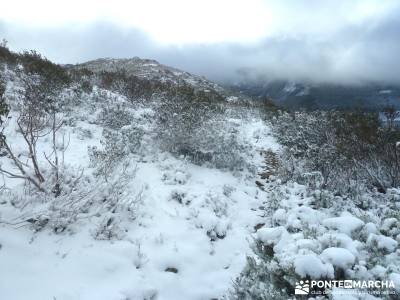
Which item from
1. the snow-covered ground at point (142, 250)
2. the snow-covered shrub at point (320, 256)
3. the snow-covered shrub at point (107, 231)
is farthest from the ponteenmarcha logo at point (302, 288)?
the snow-covered shrub at point (107, 231)

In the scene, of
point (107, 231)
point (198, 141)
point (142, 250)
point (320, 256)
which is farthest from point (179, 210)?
point (320, 256)

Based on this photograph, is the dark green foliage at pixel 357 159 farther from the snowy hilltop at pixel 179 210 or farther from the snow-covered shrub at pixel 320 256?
the snow-covered shrub at pixel 320 256

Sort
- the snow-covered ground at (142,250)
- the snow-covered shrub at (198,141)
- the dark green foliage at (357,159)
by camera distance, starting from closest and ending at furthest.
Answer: the snow-covered ground at (142,250)
the dark green foliage at (357,159)
the snow-covered shrub at (198,141)

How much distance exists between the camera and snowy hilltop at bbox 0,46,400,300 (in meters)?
3.86

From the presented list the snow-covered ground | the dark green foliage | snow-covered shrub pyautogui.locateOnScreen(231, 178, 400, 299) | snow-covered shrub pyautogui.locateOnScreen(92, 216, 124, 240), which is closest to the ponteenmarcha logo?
snow-covered shrub pyautogui.locateOnScreen(231, 178, 400, 299)

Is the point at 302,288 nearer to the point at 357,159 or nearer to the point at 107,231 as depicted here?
the point at 107,231

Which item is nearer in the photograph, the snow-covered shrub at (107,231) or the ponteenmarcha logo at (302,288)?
the ponteenmarcha logo at (302,288)

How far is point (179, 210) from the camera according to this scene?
6340 millimetres

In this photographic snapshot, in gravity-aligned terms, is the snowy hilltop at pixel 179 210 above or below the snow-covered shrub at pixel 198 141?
below

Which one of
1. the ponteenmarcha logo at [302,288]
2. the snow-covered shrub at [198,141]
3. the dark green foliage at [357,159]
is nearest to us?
the ponteenmarcha logo at [302,288]

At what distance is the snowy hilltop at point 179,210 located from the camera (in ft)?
12.7

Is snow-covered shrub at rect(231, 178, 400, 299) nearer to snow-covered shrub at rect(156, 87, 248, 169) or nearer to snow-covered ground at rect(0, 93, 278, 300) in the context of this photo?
snow-covered ground at rect(0, 93, 278, 300)

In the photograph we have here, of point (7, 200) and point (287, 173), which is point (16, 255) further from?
point (287, 173)

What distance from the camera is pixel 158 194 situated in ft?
22.1
